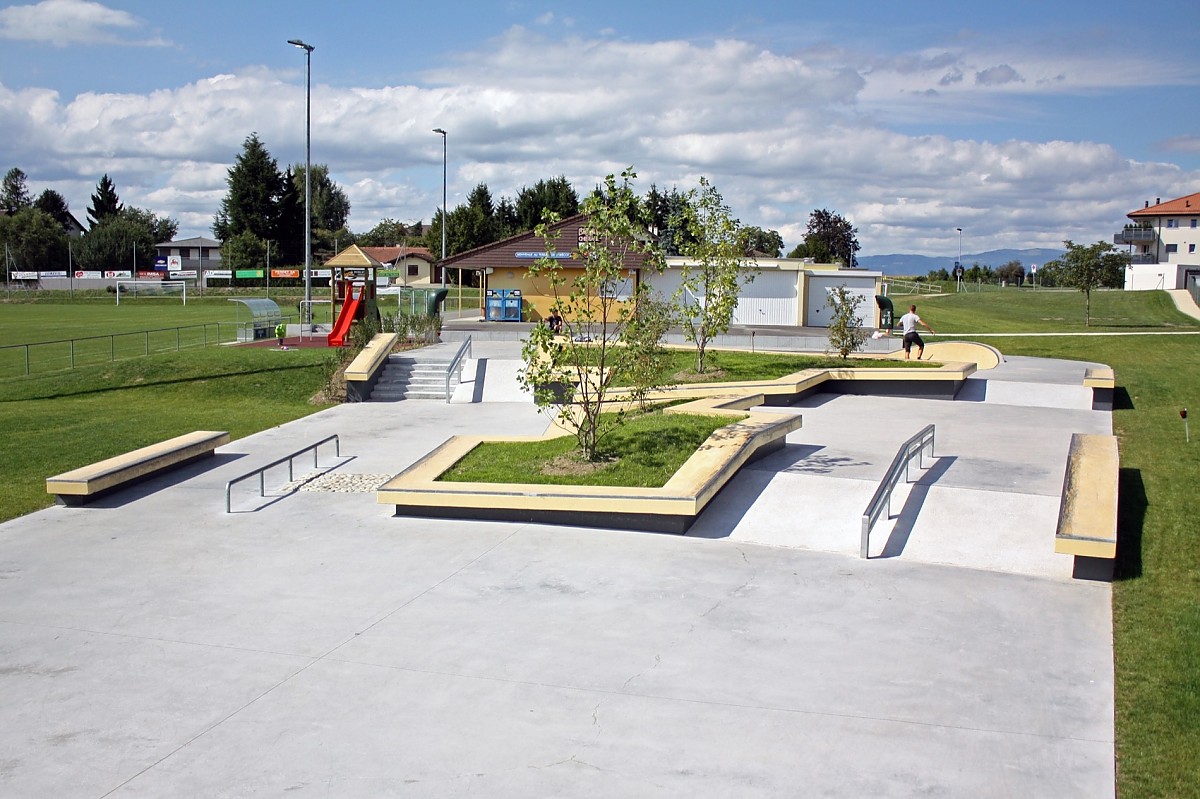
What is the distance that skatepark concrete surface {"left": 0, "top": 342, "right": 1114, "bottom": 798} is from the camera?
591 centimetres

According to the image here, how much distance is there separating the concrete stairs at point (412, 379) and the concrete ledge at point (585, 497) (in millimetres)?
9987

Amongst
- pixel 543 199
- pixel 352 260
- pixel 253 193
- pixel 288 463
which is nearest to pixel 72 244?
pixel 253 193

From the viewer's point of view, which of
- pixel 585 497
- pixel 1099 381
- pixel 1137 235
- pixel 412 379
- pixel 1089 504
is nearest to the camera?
pixel 1089 504

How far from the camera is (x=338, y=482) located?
13.8 m

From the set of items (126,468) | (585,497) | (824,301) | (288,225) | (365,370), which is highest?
(288,225)

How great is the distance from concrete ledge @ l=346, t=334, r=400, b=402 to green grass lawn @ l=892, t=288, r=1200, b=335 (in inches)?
1068

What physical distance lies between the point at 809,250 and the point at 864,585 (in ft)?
271

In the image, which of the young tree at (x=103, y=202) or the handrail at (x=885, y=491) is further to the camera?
the young tree at (x=103, y=202)

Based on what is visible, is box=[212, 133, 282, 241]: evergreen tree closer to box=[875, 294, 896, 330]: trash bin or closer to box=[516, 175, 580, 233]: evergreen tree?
box=[516, 175, 580, 233]: evergreen tree

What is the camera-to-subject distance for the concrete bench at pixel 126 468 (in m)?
12.4

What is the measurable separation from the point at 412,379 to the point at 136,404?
6.01 m

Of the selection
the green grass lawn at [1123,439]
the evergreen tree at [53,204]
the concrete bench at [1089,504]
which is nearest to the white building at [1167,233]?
the green grass lawn at [1123,439]

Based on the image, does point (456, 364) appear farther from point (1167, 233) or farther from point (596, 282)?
point (1167, 233)

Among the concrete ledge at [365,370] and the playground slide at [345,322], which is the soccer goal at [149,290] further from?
the concrete ledge at [365,370]
